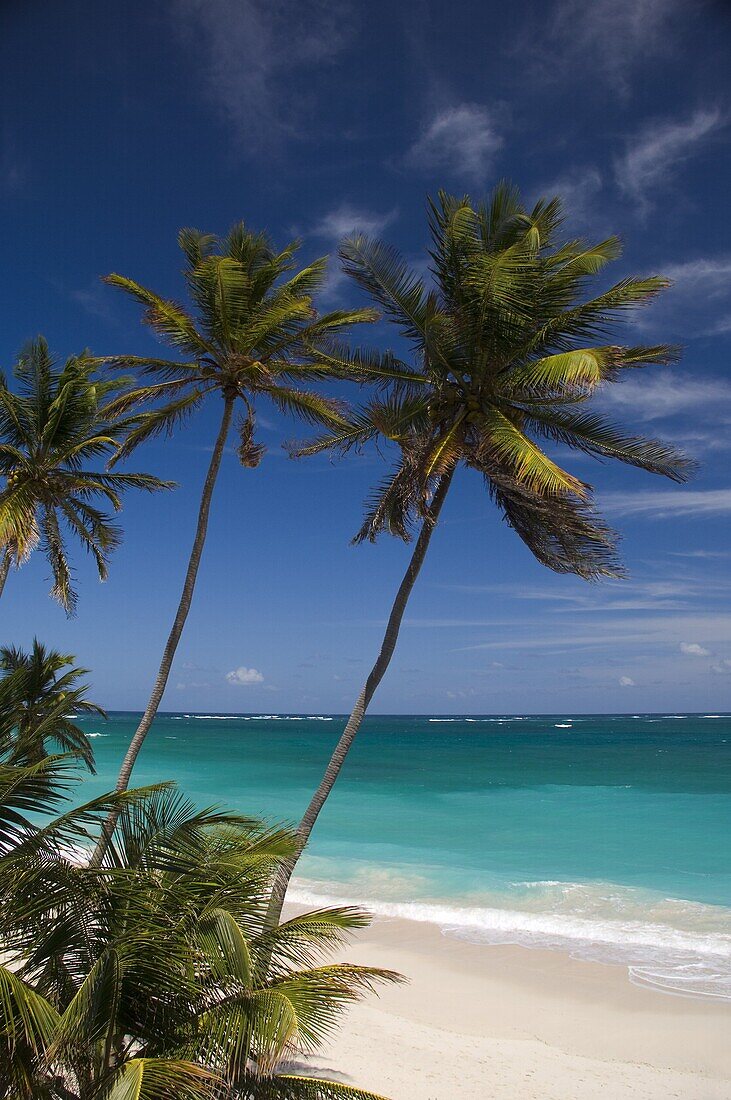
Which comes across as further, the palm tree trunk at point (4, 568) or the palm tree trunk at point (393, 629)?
the palm tree trunk at point (4, 568)

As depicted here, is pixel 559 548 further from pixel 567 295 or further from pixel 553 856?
pixel 553 856

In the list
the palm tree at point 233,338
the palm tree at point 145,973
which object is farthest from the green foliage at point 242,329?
the palm tree at point 145,973

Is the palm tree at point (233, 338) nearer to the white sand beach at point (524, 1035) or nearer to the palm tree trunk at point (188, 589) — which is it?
the palm tree trunk at point (188, 589)

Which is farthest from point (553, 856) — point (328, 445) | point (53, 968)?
point (53, 968)

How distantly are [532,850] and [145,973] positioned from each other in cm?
1856

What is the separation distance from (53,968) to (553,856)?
59.4ft

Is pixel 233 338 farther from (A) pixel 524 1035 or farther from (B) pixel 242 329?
(A) pixel 524 1035

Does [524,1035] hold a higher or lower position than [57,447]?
lower

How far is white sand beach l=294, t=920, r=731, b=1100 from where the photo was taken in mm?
6938

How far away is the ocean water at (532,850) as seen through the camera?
12.7m

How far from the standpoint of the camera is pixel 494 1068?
23.9 feet

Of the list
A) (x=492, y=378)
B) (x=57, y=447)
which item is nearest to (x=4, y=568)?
(x=57, y=447)

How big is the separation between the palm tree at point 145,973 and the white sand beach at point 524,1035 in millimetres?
3393

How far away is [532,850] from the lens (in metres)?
20.4
